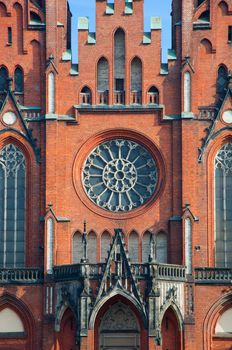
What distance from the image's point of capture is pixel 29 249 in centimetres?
6525

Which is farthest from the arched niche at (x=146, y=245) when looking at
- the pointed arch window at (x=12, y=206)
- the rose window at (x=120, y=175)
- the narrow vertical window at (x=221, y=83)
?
the narrow vertical window at (x=221, y=83)

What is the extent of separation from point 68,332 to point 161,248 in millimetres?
6070

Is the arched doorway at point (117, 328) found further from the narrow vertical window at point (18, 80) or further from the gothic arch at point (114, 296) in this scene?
the narrow vertical window at point (18, 80)

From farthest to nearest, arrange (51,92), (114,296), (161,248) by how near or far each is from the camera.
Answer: (51,92)
(161,248)
(114,296)

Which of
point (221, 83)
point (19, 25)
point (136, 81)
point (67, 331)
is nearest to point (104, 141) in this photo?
point (136, 81)

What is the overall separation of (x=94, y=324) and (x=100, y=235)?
4665mm

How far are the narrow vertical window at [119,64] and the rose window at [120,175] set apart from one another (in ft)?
8.00

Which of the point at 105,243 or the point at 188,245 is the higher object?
the point at 105,243

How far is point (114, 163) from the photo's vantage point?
2603 inches

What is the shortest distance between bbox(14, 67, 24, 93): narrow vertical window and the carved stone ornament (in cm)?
1176

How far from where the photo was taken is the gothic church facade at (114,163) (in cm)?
6347

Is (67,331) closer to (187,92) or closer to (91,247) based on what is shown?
(91,247)

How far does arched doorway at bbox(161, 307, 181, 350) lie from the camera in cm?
6281

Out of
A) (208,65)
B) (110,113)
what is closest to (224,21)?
(208,65)
